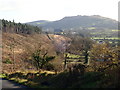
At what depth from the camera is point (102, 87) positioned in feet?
51.4

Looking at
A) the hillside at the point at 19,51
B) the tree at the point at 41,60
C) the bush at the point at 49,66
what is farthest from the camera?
the hillside at the point at 19,51

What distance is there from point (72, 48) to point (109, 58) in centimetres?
6750

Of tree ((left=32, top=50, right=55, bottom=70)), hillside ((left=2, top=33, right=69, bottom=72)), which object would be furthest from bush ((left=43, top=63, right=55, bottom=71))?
hillside ((left=2, top=33, right=69, bottom=72))

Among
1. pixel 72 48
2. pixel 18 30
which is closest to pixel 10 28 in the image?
pixel 18 30

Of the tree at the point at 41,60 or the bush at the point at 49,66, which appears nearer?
the bush at the point at 49,66

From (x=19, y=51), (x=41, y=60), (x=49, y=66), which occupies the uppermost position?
(x=41, y=60)

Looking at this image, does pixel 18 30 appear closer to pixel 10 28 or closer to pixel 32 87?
pixel 10 28

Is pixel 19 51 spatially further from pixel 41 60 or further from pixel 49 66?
pixel 49 66

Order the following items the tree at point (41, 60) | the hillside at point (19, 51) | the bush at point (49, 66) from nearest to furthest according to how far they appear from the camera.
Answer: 1. the bush at point (49, 66)
2. the tree at point (41, 60)
3. the hillside at point (19, 51)

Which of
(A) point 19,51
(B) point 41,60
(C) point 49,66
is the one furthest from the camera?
(A) point 19,51

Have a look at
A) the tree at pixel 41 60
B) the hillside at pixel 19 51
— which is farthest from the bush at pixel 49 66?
the hillside at pixel 19 51

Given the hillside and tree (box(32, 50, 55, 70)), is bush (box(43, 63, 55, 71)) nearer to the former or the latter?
tree (box(32, 50, 55, 70))

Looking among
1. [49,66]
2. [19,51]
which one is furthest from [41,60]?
[19,51]

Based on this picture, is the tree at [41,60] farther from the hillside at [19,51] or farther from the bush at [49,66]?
the hillside at [19,51]
